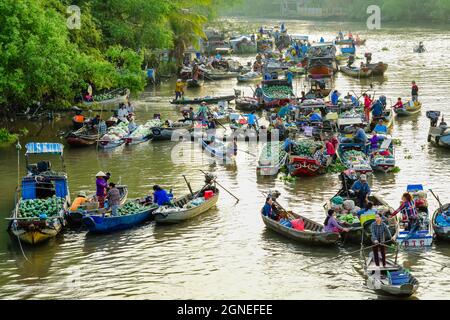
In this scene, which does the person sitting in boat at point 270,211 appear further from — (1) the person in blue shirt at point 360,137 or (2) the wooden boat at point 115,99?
(2) the wooden boat at point 115,99

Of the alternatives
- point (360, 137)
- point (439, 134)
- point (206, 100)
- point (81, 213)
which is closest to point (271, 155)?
point (360, 137)

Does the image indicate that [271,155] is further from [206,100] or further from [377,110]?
[206,100]

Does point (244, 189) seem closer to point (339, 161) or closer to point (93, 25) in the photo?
point (339, 161)

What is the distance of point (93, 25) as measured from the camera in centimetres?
4312

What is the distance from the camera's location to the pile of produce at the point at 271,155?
29.7m

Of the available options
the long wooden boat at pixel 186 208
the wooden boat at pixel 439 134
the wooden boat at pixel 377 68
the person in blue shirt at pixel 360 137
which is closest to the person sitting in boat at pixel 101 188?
the long wooden boat at pixel 186 208

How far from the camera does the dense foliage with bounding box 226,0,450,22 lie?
9619 centimetres

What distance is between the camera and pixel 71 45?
120 feet

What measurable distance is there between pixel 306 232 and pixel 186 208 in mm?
4139

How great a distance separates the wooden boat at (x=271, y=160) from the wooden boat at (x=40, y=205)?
7.13 metres
